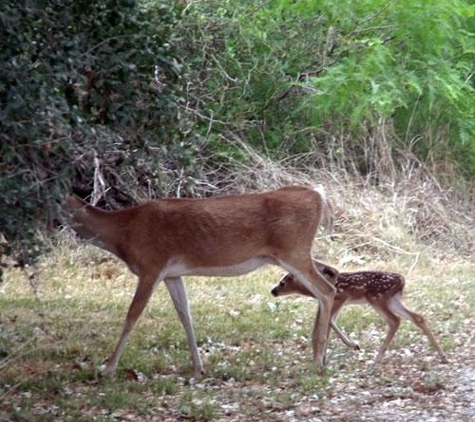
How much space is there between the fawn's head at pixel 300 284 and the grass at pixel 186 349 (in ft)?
1.13

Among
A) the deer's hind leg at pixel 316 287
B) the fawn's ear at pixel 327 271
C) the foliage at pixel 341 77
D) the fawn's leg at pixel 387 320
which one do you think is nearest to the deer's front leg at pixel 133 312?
the deer's hind leg at pixel 316 287

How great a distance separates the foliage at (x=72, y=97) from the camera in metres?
6.17

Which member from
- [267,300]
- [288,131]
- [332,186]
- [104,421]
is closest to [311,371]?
[104,421]

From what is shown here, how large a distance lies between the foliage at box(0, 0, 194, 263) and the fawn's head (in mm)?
2103

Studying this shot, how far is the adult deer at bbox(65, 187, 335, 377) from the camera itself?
8961 millimetres

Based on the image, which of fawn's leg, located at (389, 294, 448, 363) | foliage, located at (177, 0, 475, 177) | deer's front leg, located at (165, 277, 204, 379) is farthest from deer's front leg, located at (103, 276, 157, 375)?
foliage, located at (177, 0, 475, 177)

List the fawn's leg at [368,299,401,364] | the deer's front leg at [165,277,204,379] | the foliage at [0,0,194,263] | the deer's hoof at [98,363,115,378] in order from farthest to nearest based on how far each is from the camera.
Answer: the fawn's leg at [368,299,401,364] < the deer's front leg at [165,277,204,379] < the deer's hoof at [98,363,115,378] < the foliage at [0,0,194,263]

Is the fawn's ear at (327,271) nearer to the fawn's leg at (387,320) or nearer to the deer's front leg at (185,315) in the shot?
the fawn's leg at (387,320)

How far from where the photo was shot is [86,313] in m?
10.7

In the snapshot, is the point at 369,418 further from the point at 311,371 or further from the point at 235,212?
the point at 235,212

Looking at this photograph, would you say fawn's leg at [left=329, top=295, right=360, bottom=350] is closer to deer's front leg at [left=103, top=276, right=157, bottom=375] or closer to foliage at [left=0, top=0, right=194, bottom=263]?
deer's front leg at [left=103, top=276, right=157, bottom=375]

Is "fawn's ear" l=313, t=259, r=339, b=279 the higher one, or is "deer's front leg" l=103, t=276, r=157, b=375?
"deer's front leg" l=103, t=276, r=157, b=375

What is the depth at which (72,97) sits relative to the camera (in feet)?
23.6

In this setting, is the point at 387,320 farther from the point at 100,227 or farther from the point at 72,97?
the point at 72,97
